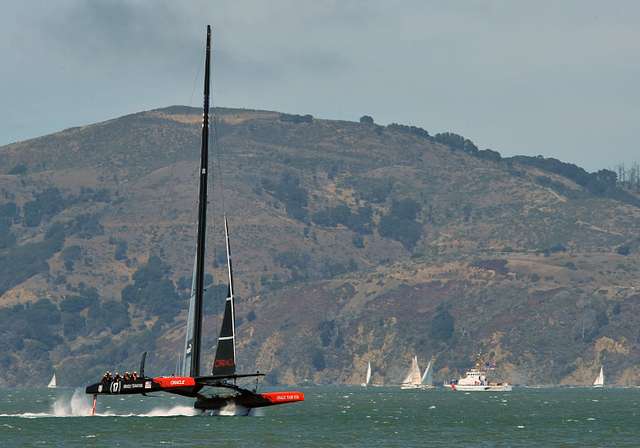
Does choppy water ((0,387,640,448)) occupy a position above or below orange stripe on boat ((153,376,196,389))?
below

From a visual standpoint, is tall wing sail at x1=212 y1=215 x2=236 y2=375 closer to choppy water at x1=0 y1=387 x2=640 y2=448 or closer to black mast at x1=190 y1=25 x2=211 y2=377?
black mast at x1=190 y1=25 x2=211 y2=377

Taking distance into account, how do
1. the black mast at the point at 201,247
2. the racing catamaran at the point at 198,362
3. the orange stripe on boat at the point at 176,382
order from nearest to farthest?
the orange stripe on boat at the point at 176,382
the racing catamaran at the point at 198,362
the black mast at the point at 201,247

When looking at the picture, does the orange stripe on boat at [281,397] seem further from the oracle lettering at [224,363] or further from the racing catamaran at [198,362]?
the oracle lettering at [224,363]

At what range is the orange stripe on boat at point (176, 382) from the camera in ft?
289

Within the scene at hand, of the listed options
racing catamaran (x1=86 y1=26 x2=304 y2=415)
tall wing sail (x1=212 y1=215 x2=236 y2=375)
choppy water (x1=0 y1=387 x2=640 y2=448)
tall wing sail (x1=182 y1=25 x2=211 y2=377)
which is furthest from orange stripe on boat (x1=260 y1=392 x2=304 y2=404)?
tall wing sail (x1=182 y1=25 x2=211 y2=377)

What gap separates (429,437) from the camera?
3669 inches

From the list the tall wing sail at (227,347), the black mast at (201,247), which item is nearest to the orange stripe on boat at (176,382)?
the black mast at (201,247)

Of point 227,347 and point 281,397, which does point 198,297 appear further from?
point 281,397

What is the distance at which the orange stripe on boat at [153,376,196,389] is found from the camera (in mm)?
88188

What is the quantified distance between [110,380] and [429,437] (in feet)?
61.6

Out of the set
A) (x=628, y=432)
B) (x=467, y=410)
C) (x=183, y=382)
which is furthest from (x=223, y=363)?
(x=467, y=410)

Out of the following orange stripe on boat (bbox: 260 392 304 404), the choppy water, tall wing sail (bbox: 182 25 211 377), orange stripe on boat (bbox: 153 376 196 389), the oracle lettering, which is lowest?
the choppy water

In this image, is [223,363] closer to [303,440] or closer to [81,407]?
[303,440]

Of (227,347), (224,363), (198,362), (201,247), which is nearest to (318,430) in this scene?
(224,363)
